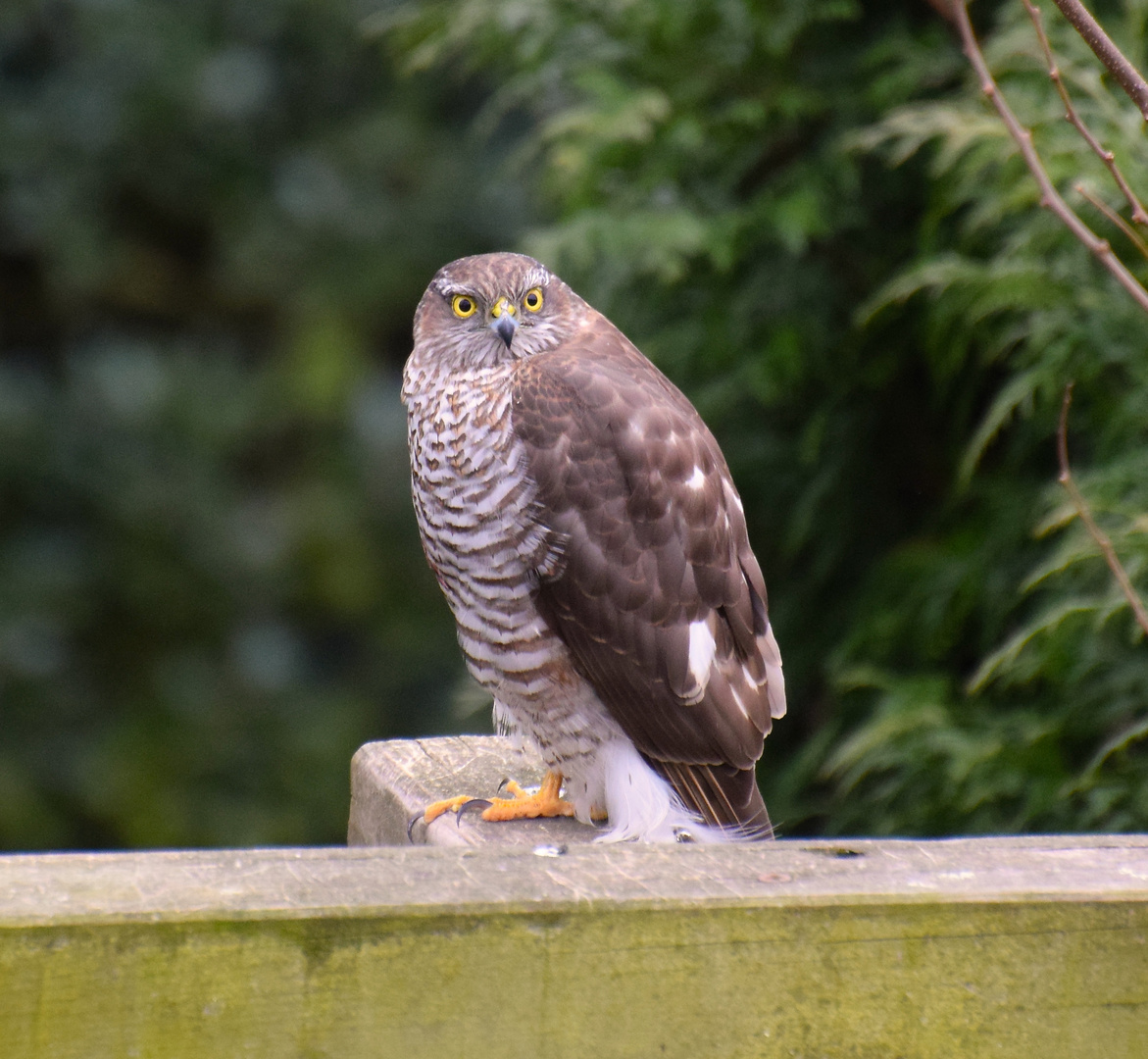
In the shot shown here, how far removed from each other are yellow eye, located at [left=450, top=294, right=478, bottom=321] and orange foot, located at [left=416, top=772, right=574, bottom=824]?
0.75m

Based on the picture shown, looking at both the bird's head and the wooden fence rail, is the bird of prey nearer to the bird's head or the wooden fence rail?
the bird's head

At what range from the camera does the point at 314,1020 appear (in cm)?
116

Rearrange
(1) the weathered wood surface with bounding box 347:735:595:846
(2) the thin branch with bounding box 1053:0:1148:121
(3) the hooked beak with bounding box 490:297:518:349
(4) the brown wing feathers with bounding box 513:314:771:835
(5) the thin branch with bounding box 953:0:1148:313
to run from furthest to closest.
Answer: (3) the hooked beak with bounding box 490:297:518:349
(4) the brown wing feathers with bounding box 513:314:771:835
(1) the weathered wood surface with bounding box 347:735:595:846
(5) the thin branch with bounding box 953:0:1148:313
(2) the thin branch with bounding box 1053:0:1148:121

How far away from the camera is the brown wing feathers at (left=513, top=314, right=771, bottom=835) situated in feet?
7.29

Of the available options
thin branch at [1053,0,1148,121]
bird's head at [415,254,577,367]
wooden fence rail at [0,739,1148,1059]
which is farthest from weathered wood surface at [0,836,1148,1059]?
bird's head at [415,254,577,367]

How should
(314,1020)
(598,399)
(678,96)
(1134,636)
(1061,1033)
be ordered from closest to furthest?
(314,1020) < (1061,1033) < (598,399) < (1134,636) < (678,96)

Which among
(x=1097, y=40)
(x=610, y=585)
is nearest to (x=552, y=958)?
(x=1097, y=40)

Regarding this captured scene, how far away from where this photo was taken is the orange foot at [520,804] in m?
2.16

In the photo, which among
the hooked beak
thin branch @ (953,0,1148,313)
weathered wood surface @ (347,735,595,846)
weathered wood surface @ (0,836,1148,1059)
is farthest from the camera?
the hooked beak

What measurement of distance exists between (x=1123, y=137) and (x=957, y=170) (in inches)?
12.7

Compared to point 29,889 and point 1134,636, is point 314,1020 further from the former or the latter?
point 1134,636

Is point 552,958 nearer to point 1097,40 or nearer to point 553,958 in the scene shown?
point 553,958

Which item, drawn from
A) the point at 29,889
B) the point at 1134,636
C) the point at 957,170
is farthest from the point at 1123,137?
the point at 29,889

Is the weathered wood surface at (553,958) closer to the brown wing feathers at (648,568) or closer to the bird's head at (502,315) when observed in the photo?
the brown wing feathers at (648,568)
